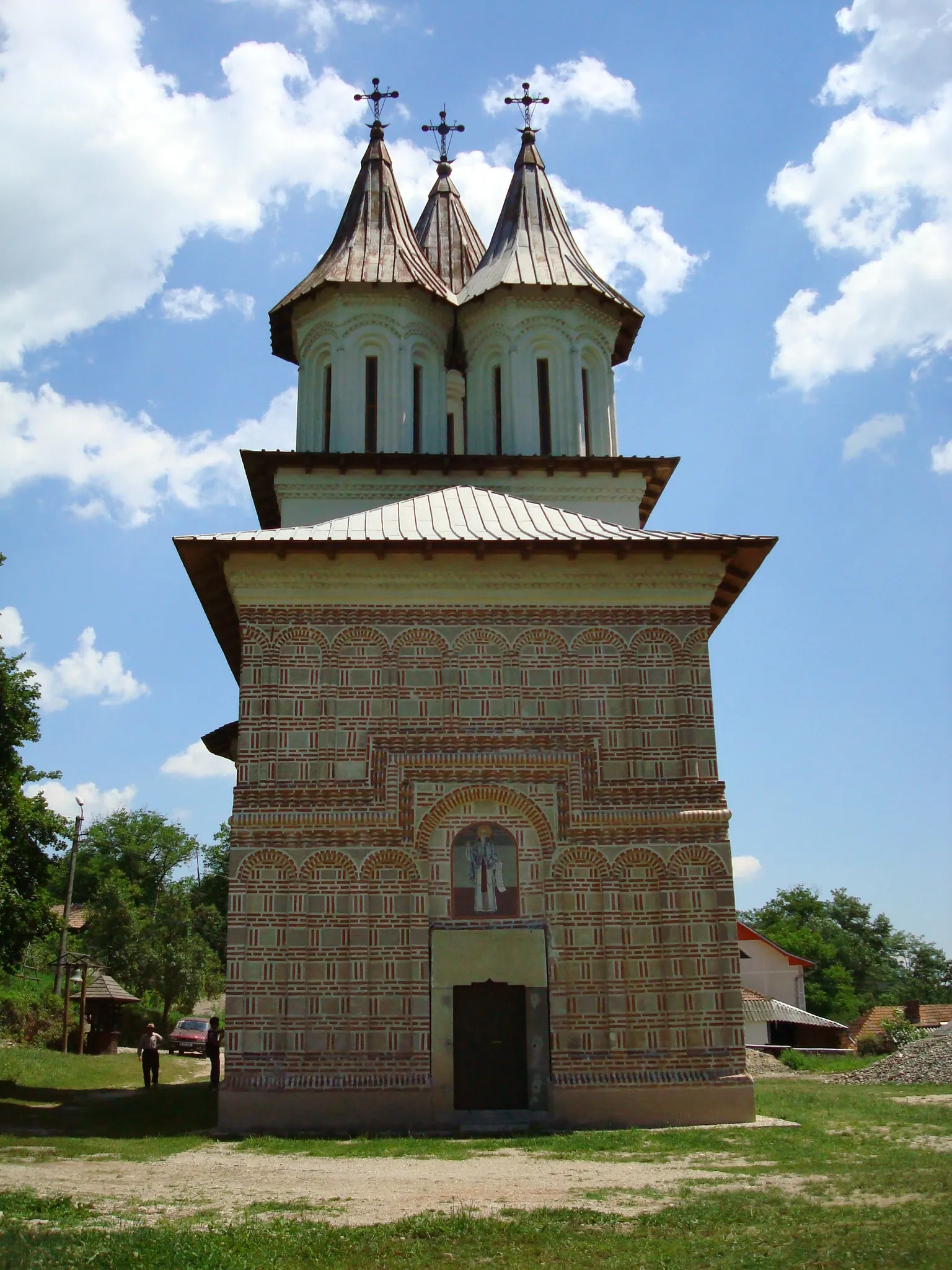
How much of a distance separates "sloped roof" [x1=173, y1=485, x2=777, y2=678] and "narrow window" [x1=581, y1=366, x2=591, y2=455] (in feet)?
10.8

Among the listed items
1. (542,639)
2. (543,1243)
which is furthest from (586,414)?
(543,1243)

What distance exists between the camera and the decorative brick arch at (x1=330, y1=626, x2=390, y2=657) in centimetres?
1314

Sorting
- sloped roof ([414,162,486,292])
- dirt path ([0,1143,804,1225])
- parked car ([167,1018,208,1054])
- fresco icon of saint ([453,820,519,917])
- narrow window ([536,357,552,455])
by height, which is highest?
sloped roof ([414,162,486,292])

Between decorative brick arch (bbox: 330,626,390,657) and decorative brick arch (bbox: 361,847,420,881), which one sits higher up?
decorative brick arch (bbox: 330,626,390,657)

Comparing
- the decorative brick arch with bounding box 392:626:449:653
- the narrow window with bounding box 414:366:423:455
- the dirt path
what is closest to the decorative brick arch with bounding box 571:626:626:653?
the decorative brick arch with bounding box 392:626:449:653

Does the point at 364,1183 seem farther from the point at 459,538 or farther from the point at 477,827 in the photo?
the point at 459,538

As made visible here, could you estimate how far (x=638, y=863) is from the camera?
494 inches

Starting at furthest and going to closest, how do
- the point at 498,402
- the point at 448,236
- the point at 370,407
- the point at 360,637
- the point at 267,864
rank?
the point at 448,236 < the point at 498,402 < the point at 370,407 < the point at 360,637 < the point at 267,864

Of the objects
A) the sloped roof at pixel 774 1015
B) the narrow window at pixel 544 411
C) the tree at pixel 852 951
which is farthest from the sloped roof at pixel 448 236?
the tree at pixel 852 951

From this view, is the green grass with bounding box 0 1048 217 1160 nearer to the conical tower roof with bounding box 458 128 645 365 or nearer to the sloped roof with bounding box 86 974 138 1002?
the sloped roof with bounding box 86 974 138 1002

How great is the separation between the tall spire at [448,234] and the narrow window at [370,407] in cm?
460

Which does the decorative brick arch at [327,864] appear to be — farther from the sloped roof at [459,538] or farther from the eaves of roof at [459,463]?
the eaves of roof at [459,463]

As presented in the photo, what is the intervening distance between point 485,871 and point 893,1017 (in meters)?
26.0

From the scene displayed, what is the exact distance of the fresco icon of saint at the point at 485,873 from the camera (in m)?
12.5
